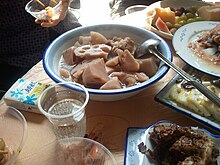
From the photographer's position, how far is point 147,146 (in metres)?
0.80

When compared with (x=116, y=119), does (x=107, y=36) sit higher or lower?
higher

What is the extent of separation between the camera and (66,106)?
3.01 feet

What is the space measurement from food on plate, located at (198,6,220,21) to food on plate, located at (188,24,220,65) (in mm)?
198

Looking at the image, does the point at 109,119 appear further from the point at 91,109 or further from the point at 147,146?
the point at 147,146

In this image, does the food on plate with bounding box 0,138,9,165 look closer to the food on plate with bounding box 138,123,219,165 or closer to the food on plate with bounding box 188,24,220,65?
the food on plate with bounding box 138,123,219,165

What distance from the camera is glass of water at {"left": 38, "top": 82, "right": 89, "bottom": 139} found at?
2.80 feet

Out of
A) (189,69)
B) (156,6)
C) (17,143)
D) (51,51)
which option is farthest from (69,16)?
(17,143)

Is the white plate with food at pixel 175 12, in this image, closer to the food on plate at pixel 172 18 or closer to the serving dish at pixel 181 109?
the food on plate at pixel 172 18

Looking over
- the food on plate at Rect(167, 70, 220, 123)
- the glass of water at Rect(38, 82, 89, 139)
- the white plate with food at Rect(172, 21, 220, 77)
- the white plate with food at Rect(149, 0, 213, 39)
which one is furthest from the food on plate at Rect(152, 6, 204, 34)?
the glass of water at Rect(38, 82, 89, 139)

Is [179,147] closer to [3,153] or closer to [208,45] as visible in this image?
[3,153]

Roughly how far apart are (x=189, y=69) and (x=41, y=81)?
512 mm

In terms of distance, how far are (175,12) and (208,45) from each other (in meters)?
0.36

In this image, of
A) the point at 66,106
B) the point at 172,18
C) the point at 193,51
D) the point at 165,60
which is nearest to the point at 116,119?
the point at 66,106

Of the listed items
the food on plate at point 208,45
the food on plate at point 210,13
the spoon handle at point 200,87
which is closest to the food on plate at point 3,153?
the spoon handle at point 200,87
